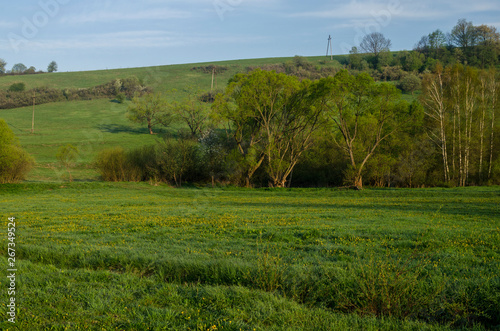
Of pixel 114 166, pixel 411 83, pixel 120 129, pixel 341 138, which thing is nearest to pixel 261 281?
pixel 341 138

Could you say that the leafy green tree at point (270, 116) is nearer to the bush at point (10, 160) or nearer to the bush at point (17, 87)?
the bush at point (10, 160)

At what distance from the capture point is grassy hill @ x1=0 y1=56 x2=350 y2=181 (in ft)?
195

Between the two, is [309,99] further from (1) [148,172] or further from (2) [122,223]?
(2) [122,223]

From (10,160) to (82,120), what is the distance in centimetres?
4920

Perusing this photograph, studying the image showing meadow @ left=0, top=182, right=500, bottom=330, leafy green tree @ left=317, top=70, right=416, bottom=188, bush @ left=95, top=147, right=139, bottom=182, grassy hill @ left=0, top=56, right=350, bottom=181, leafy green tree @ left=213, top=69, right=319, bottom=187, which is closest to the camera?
meadow @ left=0, top=182, right=500, bottom=330

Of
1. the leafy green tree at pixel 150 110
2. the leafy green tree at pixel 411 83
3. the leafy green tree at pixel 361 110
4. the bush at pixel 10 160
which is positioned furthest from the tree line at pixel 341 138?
the leafy green tree at pixel 411 83

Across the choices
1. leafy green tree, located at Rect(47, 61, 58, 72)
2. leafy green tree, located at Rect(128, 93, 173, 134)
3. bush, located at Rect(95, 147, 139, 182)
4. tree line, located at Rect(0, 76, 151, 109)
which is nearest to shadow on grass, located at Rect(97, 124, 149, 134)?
leafy green tree, located at Rect(128, 93, 173, 134)

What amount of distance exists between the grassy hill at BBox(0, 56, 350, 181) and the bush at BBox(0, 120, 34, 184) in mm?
4922

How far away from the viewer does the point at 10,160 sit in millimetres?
38812

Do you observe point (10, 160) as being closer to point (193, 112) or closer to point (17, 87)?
point (193, 112)

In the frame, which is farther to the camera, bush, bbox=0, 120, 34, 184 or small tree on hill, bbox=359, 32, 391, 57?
small tree on hill, bbox=359, 32, 391, 57

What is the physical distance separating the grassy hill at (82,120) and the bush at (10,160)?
492 cm

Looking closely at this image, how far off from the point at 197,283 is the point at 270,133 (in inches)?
1366

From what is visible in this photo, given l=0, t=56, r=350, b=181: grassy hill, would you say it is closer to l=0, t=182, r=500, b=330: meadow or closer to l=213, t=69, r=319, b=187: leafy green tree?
l=213, t=69, r=319, b=187: leafy green tree
